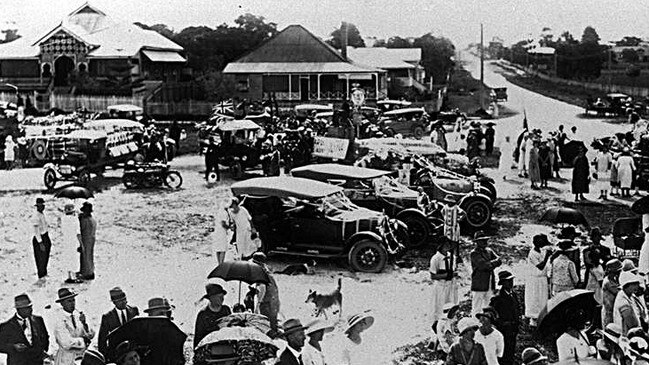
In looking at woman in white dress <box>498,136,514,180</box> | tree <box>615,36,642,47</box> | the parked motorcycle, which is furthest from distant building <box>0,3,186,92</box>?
tree <box>615,36,642,47</box>

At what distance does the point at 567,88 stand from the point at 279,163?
44.1 metres

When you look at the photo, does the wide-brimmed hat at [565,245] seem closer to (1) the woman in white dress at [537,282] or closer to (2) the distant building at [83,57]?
(1) the woman in white dress at [537,282]

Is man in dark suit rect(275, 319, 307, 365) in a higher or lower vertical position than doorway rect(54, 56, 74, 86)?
lower

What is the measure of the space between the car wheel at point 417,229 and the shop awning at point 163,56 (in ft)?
133

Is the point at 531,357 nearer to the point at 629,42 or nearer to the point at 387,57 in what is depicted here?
the point at 387,57

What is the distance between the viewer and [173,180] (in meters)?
23.8

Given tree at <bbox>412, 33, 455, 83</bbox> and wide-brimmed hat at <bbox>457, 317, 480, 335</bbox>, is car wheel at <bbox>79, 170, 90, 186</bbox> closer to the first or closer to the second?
wide-brimmed hat at <bbox>457, 317, 480, 335</bbox>

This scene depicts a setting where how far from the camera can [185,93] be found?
53156 mm

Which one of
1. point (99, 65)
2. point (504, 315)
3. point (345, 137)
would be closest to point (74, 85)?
point (99, 65)

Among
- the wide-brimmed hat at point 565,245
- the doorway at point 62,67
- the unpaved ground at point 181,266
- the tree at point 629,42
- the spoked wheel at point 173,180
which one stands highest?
the tree at point 629,42

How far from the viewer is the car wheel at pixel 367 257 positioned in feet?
44.5

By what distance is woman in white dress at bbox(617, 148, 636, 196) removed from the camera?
67.6 ft

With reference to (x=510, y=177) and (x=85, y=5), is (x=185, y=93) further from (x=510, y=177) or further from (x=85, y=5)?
(x=510, y=177)

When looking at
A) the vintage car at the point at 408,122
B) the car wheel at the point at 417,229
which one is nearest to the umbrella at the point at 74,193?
the car wheel at the point at 417,229
